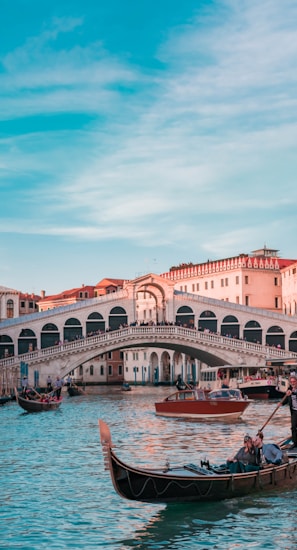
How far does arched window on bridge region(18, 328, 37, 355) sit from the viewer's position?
49125 millimetres

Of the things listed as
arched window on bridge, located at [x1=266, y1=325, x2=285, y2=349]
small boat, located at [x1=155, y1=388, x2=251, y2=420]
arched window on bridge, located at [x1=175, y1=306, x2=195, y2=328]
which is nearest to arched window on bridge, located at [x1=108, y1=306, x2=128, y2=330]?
arched window on bridge, located at [x1=175, y1=306, x2=195, y2=328]

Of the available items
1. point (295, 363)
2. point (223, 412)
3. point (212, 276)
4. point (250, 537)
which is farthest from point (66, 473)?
point (212, 276)

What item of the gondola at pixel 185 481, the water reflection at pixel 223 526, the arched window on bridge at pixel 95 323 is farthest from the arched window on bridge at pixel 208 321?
the water reflection at pixel 223 526

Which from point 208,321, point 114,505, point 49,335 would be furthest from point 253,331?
point 114,505

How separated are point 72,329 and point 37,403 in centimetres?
1838

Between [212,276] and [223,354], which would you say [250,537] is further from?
[212,276]

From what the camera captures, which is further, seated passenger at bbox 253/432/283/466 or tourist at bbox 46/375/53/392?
tourist at bbox 46/375/53/392

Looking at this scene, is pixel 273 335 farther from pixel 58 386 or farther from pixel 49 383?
pixel 58 386

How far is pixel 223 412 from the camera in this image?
28.6 m

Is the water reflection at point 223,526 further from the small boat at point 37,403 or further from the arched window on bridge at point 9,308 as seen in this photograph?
the arched window on bridge at point 9,308

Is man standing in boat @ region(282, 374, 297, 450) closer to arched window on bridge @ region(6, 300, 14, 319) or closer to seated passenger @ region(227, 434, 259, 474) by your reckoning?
seated passenger @ region(227, 434, 259, 474)

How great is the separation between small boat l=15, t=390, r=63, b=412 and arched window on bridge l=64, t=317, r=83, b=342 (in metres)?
16.4

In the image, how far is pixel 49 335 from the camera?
50.1m

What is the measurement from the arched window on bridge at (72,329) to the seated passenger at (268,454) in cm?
3616
